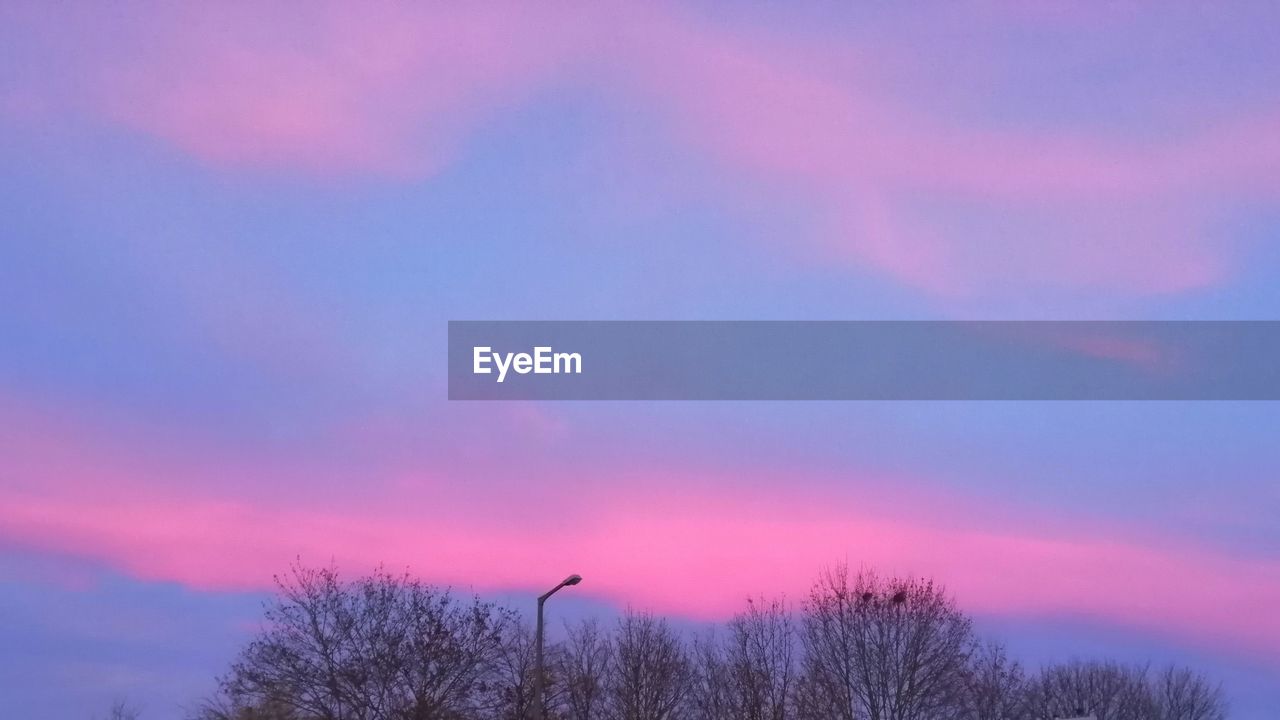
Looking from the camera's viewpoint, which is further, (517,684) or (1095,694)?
(1095,694)

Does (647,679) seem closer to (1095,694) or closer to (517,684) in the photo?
(517,684)

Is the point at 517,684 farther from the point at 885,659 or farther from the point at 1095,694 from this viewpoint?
the point at 1095,694

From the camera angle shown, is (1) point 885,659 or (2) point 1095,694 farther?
(2) point 1095,694

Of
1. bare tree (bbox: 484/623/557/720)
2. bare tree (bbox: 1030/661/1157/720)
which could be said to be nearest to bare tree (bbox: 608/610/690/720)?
bare tree (bbox: 484/623/557/720)

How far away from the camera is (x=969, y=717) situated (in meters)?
74.4

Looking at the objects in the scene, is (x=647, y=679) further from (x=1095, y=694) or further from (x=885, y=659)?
(x=1095, y=694)

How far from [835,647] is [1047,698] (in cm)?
4199

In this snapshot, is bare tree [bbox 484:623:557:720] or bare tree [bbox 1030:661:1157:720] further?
bare tree [bbox 1030:661:1157:720]

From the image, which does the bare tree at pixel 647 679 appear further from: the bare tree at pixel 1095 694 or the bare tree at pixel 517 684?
the bare tree at pixel 1095 694

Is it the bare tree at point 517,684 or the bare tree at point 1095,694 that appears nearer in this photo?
the bare tree at point 517,684

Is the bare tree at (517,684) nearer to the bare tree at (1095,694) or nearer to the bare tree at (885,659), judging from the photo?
the bare tree at (885,659)

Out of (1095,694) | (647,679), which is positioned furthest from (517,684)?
(1095,694)

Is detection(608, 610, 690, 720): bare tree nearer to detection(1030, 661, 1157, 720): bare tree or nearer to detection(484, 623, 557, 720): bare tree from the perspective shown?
detection(484, 623, 557, 720): bare tree

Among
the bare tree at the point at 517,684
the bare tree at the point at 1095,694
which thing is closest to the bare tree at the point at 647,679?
the bare tree at the point at 517,684
